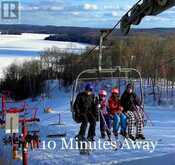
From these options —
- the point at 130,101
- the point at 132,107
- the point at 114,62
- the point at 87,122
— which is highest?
the point at 114,62

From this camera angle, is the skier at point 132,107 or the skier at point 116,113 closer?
the skier at point 132,107

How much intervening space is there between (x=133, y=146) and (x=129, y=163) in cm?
70

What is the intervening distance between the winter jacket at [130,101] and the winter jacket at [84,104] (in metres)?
0.62

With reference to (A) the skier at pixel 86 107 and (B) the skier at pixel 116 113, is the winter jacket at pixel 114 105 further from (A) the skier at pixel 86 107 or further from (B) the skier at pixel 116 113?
(A) the skier at pixel 86 107

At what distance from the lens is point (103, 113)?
1224cm

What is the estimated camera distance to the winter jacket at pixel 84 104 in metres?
11.3

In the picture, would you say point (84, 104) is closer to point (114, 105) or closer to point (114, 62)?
point (114, 105)

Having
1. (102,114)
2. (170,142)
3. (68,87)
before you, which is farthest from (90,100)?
(68,87)

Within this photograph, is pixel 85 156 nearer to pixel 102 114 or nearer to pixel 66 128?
pixel 102 114

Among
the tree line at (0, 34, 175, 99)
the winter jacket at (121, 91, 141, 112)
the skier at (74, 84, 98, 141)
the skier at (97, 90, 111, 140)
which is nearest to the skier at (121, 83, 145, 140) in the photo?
the winter jacket at (121, 91, 141, 112)

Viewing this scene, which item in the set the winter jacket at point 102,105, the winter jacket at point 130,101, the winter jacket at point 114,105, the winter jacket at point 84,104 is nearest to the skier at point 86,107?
the winter jacket at point 84,104

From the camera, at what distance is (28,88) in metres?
Result: 63.4

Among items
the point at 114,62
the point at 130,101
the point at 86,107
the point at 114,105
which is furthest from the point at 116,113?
the point at 114,62

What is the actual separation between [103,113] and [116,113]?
0.35m
